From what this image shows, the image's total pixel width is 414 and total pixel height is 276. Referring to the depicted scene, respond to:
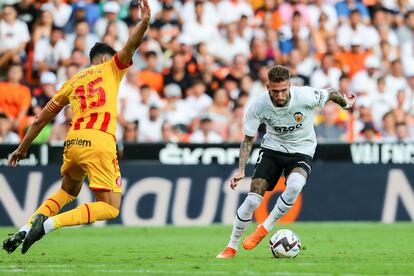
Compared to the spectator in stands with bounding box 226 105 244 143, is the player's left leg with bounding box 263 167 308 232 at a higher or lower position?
higher

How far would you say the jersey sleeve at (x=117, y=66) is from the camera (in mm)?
10438

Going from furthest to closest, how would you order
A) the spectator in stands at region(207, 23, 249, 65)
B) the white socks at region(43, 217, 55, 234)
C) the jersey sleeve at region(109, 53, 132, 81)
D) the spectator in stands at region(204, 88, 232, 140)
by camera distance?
the spectator in stands at region(207, 23, 249, 65) < the spectator in stands at region(204, 88, 232, 140) < the jersey sleeve at region(109, 53, 132, 81) < the white socks at region(43, 217, 55, 234)

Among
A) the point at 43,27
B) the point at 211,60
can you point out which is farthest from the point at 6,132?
the point at 211,60

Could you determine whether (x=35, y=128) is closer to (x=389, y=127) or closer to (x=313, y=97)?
(x=313, y=97)

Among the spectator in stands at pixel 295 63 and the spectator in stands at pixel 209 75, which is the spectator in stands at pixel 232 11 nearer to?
the spectator in stands at pixel 209 75

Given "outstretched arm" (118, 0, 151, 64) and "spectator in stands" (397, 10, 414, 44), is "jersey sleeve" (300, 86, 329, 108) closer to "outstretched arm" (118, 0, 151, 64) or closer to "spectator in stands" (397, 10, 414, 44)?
"outstretched arm" (118, 0, 151, 64)

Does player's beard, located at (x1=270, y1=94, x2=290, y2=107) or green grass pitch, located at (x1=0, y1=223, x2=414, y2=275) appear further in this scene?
player's beard, located at (x1=270, y1=94, x2=290, y2=107)

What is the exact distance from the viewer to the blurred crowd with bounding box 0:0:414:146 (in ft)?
64.3

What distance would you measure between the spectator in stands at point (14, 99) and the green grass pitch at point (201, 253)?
2.85 metres

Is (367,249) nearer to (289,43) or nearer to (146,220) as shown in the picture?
(146,220)

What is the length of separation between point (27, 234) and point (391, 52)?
14.8 meters

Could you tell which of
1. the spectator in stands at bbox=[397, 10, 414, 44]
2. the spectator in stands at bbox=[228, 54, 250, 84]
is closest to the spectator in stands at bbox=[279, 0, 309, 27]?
the spectator in stands at bbox=[228, 54, 250, 84]

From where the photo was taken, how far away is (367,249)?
12602 mm

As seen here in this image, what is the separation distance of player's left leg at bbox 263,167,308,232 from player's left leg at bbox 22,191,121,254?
1830mm
